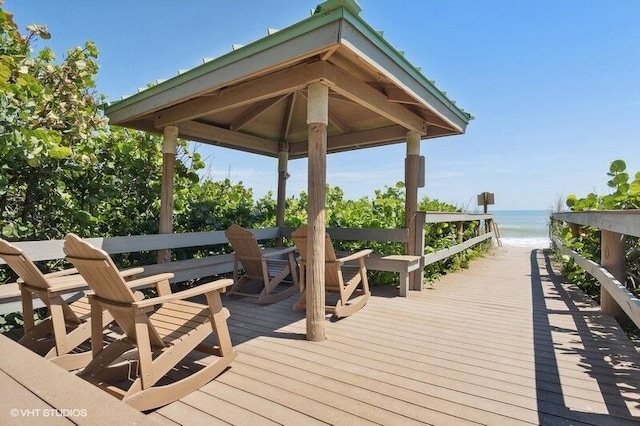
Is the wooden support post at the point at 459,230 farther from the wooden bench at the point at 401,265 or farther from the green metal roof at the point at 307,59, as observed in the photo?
the green metal roof at the point at 307,59

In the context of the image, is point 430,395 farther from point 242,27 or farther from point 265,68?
point 242,27

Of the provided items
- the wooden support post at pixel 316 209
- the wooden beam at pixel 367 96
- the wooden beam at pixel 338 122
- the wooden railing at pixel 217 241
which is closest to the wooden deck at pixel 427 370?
the wooden support post at pixel 316 209

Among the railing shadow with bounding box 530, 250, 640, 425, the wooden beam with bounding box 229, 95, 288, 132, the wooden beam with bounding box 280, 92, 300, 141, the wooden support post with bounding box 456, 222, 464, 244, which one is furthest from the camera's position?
the wooden support post with bounding box 456, 222, 464, 244

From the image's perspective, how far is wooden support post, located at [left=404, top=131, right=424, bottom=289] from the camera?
5.12 metres

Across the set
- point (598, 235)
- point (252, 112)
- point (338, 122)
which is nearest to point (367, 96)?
point (338, 122)

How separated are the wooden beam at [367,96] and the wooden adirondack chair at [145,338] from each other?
204cm

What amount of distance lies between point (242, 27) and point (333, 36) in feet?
13.4

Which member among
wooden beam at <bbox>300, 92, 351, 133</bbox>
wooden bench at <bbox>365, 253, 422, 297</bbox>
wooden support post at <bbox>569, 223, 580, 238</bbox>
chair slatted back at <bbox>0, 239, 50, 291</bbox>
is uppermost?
wooden beam at <bbox>300, 92, 351, 133</bbox>

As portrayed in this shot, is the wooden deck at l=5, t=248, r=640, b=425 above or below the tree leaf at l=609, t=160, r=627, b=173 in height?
below

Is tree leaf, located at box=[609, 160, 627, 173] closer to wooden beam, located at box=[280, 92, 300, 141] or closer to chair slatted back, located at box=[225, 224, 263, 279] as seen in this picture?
wooden beam, located at box=[280, 92, 300, 141]

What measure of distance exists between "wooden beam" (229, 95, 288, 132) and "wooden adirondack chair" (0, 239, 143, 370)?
349 cm

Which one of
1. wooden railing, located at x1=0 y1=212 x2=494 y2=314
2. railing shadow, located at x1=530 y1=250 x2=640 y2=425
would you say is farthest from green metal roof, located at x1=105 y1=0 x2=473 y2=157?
railing shadow, located at x1=530 y1=250 x2=640 y2=425

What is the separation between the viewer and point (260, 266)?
459 cm

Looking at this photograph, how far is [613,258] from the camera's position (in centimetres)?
346
